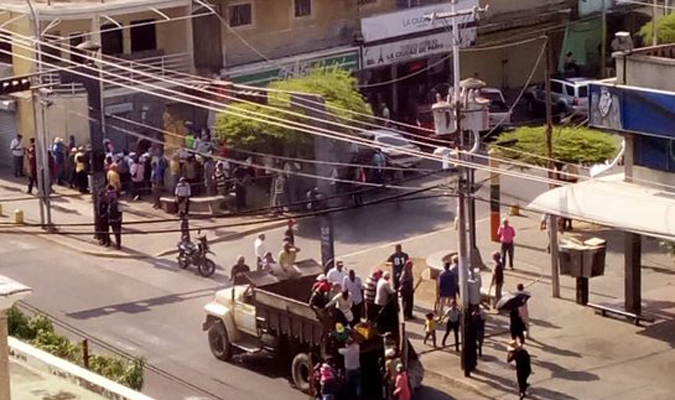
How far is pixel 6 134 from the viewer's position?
43.5 meters

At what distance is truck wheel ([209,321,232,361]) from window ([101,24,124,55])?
16.9 metres

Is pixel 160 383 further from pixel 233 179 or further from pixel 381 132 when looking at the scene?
Result: pixel 381 132

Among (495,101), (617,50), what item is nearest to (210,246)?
(617,50)

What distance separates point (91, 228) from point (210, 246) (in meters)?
2.83

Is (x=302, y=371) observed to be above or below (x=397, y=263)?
below

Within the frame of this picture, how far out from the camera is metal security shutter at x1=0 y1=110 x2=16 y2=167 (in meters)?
43.2

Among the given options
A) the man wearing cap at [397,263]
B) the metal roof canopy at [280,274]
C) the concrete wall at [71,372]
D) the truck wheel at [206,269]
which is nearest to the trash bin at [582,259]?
the man wearing cap at [397,263]

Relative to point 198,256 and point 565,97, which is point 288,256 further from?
point 565,97

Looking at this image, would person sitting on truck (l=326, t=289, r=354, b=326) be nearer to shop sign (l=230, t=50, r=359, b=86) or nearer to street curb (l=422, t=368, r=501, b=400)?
street curb (l=422, t=368, r=501, b=400)

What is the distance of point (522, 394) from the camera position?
2606 centimetres

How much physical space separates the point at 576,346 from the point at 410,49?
21.1 metres

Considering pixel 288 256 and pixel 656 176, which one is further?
pixel 288 256

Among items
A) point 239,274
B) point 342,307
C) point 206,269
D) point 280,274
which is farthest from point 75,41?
point 342,307

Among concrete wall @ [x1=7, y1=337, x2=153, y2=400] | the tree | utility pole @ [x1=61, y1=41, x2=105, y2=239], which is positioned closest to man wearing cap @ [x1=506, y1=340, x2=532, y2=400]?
concrete wall @ [x1=7, y1=337, x2=153, y2=400]
